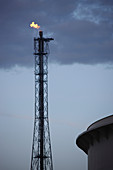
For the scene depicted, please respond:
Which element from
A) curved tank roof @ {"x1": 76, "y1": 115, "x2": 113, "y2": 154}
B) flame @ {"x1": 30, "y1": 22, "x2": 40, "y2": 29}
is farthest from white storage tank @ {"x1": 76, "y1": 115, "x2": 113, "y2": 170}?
flame @ {"x1": 30, "y1": 22, "x2": 40, "y2": 29}

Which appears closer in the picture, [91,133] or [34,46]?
[91,133]

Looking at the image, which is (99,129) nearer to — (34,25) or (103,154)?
(103,154)

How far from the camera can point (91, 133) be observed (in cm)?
2520

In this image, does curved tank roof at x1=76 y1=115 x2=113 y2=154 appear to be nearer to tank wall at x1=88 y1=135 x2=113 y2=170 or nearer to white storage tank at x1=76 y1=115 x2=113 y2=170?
white storage tank at x1=76 y1=115 x2=113 y2=170

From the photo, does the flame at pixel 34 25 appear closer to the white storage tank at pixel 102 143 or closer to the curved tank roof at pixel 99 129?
the curved tank roof at pixel 99 129

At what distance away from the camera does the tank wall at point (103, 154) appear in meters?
22.7

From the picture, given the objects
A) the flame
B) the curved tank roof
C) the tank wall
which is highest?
the flame

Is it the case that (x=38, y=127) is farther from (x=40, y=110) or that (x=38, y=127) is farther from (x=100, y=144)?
(x=100, y=144)

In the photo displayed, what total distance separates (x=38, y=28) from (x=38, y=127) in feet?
53.9

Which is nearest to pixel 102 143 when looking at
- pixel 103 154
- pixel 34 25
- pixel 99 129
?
pixel 103 154

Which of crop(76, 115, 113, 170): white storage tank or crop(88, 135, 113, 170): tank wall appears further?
crop(88, 135, 113, 170): tank wall

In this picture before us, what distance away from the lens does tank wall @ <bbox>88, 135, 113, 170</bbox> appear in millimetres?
22670

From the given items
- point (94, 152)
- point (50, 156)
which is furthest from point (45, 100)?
point (94, 152)

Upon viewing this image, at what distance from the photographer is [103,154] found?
23984mm
